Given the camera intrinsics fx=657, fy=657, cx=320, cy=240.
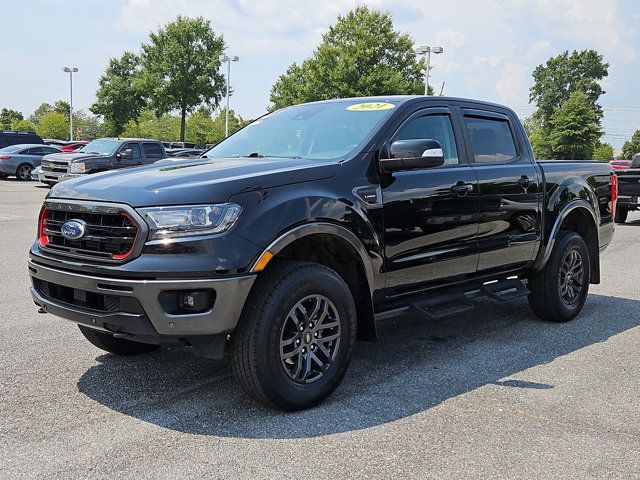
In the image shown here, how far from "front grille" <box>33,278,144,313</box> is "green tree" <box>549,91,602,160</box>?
63.6m

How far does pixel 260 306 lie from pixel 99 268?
85 cm

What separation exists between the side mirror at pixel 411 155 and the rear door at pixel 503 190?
37.2 inches

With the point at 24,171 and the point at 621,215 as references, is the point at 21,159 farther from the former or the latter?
the point at 621,215

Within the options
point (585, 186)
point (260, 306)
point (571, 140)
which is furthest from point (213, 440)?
point (571, 140)

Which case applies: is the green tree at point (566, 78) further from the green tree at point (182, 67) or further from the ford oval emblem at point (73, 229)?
the ford oval emblem at point (73, 229)

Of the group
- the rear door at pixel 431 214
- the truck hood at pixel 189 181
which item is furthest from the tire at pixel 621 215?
the truck hood at pixel 189 181

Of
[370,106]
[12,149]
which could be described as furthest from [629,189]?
[12,149]

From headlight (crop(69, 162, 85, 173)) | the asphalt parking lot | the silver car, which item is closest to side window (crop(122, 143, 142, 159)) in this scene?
headlight (crop(69, 162, 85, 173))

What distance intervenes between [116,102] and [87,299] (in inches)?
2500

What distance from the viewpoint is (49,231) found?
3783 millimetres

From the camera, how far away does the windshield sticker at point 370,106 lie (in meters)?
4.60

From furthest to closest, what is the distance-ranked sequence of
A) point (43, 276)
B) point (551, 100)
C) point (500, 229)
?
point (551, 100) < point (500, 229) < point (43, 276)

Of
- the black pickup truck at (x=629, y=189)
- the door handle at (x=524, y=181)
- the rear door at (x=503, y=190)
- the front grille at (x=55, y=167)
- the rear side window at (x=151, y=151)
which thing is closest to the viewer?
the rear door at (x=503, y=190)

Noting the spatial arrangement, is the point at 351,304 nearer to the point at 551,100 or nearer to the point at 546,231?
the point at 546,231
